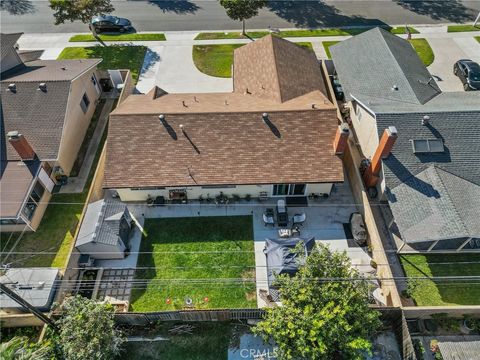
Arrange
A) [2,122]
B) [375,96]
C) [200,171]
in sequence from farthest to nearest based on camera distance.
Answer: [375,96] < [2,122] < [200,171]

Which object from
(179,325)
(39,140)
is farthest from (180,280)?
(39,140)

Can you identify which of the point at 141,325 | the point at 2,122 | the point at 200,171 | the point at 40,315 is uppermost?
the point at 2,122

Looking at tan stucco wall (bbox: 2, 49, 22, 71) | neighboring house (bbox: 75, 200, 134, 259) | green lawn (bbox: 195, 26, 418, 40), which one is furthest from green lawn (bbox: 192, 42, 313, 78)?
neighboring house (bbox: 75, 200, 134, 259)

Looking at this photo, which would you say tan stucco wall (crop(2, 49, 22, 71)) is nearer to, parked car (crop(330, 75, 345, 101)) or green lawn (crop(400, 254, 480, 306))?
parked car (crop(330, 75, 345, 101))

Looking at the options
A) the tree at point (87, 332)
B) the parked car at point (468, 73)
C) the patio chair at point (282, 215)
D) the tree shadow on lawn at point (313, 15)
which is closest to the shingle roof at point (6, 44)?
the tree at point (87, 332)

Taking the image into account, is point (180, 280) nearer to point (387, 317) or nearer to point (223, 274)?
point (223, 274)

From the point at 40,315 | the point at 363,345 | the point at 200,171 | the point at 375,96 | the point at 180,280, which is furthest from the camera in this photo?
the point at 375,96

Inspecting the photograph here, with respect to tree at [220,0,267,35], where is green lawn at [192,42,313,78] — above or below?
below
